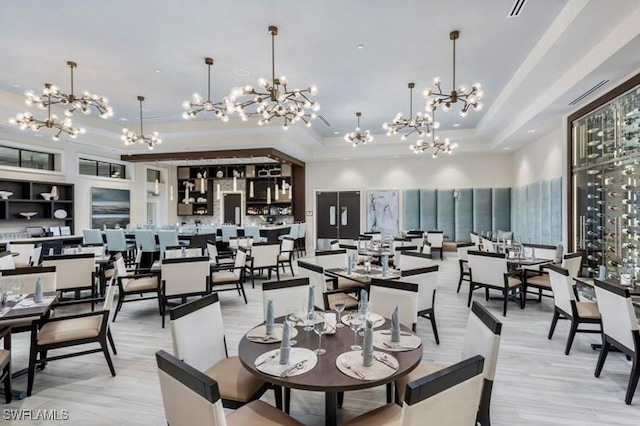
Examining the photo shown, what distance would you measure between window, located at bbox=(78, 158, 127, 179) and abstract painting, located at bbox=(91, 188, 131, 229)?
55cm

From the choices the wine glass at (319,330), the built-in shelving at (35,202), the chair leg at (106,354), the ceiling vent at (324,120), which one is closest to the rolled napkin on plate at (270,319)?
the wine glass at (319,330)

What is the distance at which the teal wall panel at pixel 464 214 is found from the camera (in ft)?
37.5

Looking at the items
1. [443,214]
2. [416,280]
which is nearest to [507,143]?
[443,214]

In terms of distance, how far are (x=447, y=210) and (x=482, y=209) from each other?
1066 millimetres

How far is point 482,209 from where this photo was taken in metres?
11.3

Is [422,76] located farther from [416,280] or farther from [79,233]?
[79,233]

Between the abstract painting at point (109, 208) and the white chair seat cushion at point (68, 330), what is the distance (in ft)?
28.3

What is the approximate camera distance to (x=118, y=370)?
3449mm

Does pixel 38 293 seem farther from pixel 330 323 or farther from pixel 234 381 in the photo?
pixel 330 323

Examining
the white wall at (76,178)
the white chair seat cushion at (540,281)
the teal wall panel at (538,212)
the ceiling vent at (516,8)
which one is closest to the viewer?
the ceiling vent at (516,8)

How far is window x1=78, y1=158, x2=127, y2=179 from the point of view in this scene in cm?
1069

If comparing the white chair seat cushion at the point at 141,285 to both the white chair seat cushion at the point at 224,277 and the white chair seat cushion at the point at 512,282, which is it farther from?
the white chair seat cushion at the point at 512,282

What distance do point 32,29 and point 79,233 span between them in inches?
279

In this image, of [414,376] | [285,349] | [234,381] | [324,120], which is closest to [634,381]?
[414,376]
